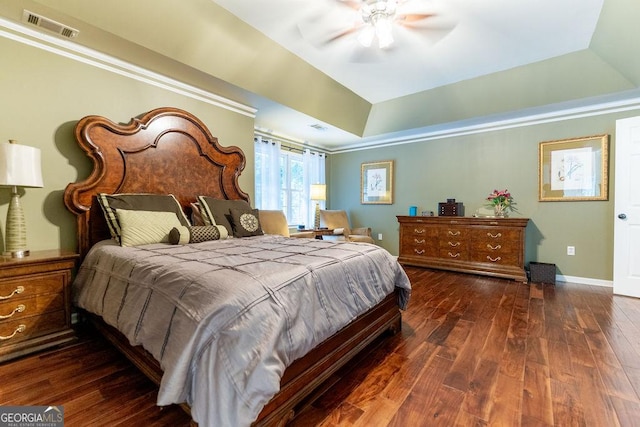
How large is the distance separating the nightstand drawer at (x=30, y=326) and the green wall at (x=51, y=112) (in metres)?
0.62

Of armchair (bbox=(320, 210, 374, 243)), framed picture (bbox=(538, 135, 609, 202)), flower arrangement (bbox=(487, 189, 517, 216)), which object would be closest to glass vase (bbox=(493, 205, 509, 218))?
flower arrangement (bbox=(487, 189, 517, 216))

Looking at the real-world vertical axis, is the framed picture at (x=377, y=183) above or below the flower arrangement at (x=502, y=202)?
above

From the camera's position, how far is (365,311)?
5.92 ft

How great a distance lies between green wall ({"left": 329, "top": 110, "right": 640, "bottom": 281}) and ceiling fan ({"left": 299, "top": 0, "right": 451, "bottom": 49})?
7.97ft

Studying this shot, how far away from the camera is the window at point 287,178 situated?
14.9 feet

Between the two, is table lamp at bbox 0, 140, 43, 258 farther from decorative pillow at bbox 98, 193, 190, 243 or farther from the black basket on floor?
the black basket on floor

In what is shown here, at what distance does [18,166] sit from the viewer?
1.87 m

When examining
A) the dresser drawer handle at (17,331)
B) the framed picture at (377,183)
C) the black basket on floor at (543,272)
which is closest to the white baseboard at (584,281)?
the black basket on floor at (543,272)

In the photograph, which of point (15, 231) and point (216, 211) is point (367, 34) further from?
point (15, 231)

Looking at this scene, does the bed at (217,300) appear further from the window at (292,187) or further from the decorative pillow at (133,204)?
the window at (292,187)

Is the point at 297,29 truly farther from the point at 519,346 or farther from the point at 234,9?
the point at 519,346

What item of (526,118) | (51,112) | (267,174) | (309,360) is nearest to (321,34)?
(267,174)

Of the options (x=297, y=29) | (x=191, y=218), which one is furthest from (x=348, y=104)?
(x=191, y=218)

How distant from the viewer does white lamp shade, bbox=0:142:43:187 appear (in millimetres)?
1824
